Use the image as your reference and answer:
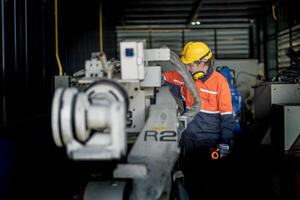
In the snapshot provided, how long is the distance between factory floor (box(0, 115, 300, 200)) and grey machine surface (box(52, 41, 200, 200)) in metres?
0.19

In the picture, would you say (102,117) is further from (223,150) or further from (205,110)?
(205,110)

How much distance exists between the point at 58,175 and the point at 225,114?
1.77 meters

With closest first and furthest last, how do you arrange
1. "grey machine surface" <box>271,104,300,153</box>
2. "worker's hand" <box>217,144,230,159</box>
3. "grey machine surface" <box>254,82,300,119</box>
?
"worker's hand" <box>217,144,230,159</box> < "grey machine surface" <box>271,104,300,153</box> < "grey machine surface" <box>254,82,300,119</box>

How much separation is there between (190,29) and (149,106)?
9.62 metres

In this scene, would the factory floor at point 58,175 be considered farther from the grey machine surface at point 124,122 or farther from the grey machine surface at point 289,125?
the grey machine surface at point 289,125

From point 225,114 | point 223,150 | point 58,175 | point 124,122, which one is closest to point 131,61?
point 124,122

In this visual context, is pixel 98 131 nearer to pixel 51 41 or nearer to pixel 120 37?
pixel 51 41

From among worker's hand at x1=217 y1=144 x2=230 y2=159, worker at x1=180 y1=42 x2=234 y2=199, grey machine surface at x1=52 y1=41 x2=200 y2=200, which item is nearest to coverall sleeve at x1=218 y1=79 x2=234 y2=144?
worker at x1=180 y1=42 x2=234 y2=199

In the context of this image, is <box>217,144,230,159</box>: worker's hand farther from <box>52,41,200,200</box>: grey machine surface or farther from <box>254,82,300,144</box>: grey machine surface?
<box>254,82,300,144</box>: grey machine surface

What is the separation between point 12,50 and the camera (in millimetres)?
3557

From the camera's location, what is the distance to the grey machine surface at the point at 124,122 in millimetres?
2043

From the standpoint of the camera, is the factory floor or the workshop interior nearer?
the workshop interior

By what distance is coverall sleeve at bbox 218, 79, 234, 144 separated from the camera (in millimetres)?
4070

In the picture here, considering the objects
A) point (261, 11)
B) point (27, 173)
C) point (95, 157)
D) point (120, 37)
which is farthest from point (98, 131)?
point (120, 37)
